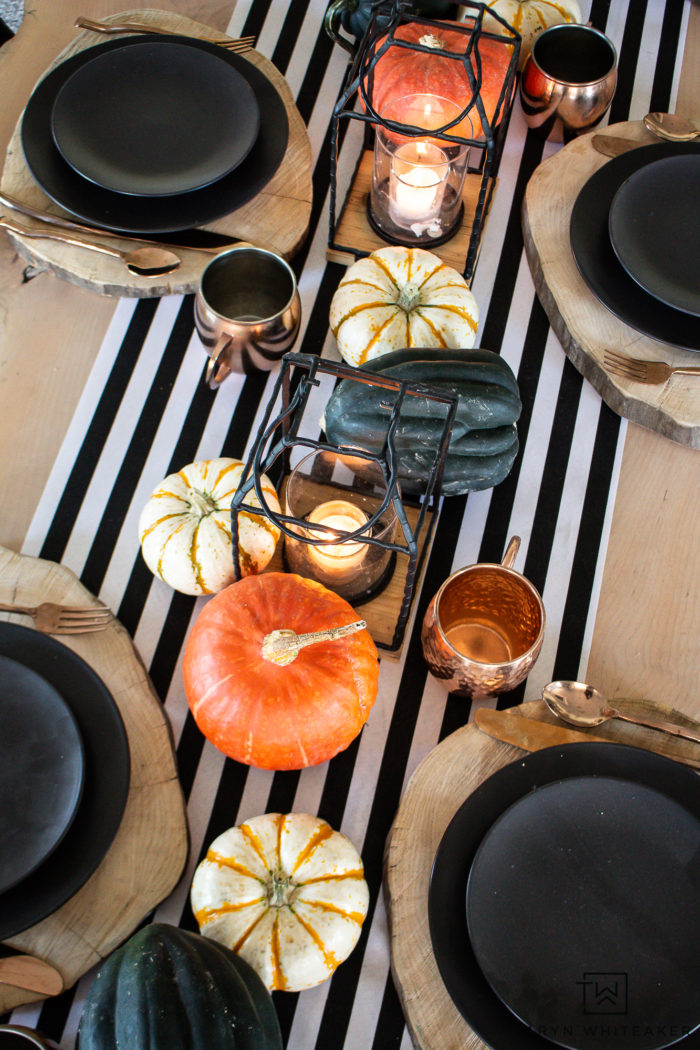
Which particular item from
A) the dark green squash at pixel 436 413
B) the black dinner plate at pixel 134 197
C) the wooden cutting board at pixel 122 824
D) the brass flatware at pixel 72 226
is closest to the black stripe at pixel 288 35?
the black dinner plate at pixel 134 197

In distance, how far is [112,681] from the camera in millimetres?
1219

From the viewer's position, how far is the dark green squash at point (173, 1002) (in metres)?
0.83

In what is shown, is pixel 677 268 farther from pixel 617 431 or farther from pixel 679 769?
pixel 679 769

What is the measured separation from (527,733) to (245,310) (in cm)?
79

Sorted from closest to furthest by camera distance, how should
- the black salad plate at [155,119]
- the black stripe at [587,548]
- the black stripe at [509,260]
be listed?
the black stripe at [587,548]
the black salad plate at [155,119]
the black stripe at [509,260]

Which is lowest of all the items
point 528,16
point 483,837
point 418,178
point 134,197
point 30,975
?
point 30,975

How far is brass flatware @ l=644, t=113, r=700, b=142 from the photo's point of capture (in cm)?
158

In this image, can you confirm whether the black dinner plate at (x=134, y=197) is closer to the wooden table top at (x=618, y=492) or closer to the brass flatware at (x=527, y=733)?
the wooden table top at (x=618, y=492)

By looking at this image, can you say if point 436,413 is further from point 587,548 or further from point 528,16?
point 528,16

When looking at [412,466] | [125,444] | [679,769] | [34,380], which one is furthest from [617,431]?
[34,380]

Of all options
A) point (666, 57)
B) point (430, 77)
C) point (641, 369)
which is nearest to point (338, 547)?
point (641, 369)

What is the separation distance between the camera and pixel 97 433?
1457 mm

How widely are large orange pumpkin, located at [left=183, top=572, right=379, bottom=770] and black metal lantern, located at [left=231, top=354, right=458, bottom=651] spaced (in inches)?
2.7

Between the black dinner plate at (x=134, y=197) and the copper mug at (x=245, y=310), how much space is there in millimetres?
127
